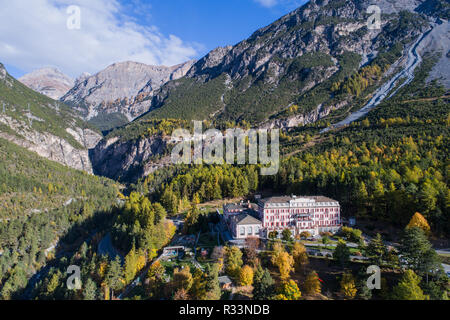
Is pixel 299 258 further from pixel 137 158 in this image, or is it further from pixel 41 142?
pixel 41 142

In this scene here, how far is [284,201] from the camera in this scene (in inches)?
2319

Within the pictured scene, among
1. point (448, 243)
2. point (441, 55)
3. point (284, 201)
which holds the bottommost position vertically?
point (448, 243)

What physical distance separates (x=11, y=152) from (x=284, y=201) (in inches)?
5449

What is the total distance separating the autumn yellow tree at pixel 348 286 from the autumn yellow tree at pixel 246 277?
11.8m

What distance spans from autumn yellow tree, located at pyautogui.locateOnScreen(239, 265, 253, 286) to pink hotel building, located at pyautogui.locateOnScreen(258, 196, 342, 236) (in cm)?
1858

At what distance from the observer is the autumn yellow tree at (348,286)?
3394cm

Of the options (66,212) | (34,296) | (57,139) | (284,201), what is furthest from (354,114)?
(57,139)

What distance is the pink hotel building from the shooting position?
5659 centimetres

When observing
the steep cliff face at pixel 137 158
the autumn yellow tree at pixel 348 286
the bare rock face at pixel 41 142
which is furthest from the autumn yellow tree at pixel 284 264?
the bare rock face at pixel 41 142

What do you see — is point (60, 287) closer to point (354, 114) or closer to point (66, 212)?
point (66, 212)
